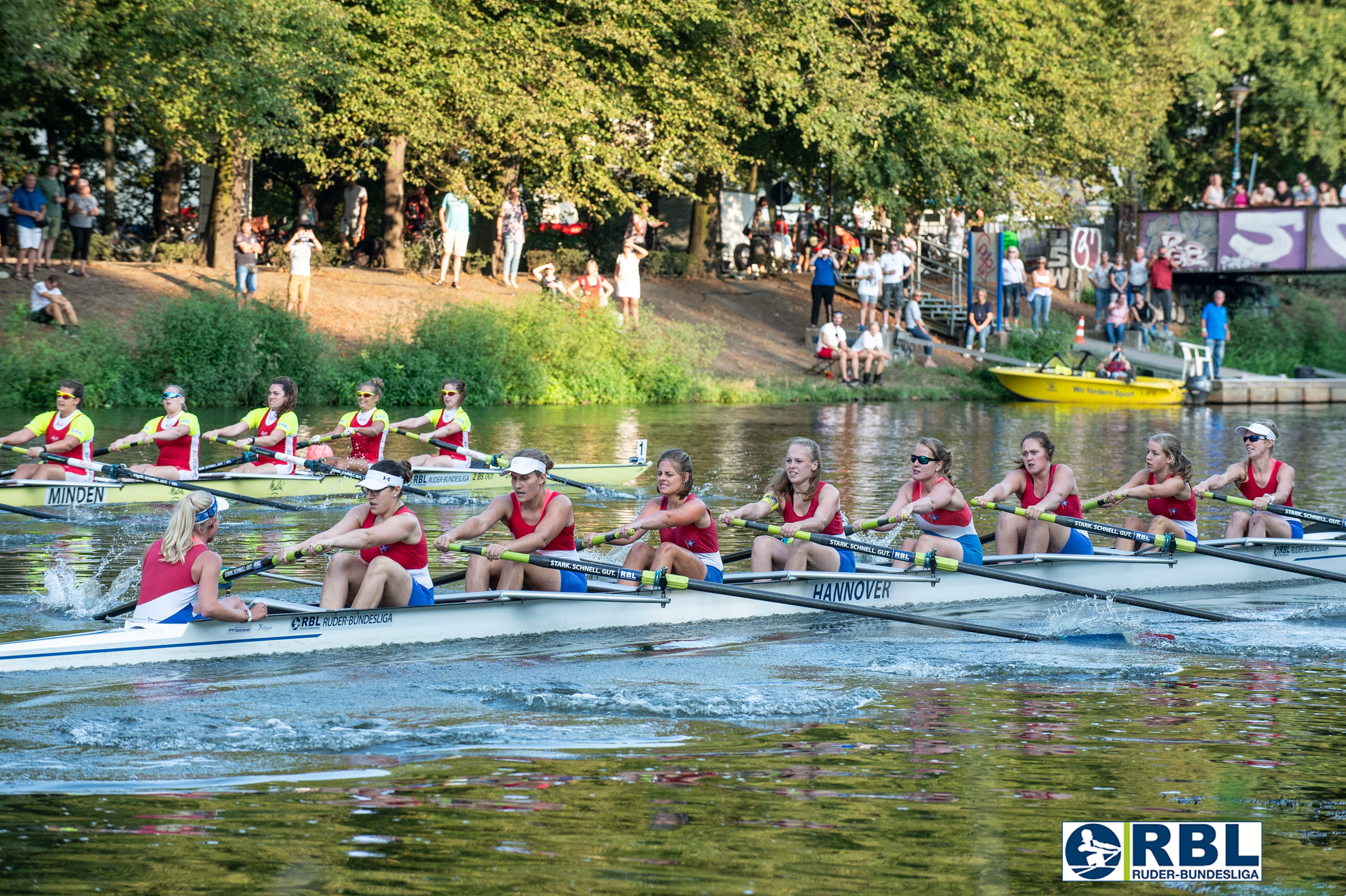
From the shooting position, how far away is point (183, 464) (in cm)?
1650

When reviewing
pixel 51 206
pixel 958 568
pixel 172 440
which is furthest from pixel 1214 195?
pixel 958 568

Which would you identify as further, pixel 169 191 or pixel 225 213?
pixel 169 191

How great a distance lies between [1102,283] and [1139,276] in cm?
96

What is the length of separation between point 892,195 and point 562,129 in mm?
8238

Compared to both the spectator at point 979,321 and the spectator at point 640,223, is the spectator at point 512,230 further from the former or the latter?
the spectator at point 979,321

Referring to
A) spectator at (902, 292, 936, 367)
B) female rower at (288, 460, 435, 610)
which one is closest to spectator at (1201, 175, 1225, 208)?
spectator at (902, 292, 936, 367)

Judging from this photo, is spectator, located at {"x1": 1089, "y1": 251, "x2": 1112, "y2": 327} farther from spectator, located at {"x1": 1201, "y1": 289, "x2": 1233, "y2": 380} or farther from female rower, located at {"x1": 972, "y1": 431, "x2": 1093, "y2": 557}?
female rower, located at {"x1": 972, "y1": 431, "x2": 1093, "y2": 557}

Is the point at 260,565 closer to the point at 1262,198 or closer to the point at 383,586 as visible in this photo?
the point at 383,586

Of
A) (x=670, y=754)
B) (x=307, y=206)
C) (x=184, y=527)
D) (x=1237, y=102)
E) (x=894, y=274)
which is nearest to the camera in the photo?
(x=670, y=754)

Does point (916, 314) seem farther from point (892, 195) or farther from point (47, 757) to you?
point (47, 757)

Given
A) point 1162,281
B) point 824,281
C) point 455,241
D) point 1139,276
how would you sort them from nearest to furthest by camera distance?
1. point 455,241
2. point 824,281
3. point 1139,276
4. point 1162,281

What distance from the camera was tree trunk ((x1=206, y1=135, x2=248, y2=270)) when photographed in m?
31.0

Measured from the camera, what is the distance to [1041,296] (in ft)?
122

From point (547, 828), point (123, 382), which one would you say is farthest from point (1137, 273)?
point (547, 828)
